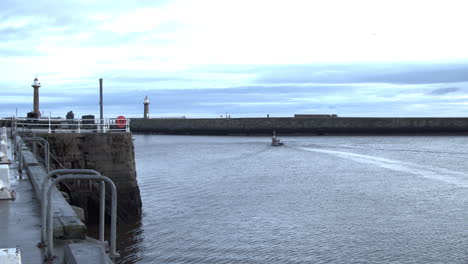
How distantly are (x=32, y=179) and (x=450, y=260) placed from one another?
10.2 m

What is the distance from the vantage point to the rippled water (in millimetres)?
14641

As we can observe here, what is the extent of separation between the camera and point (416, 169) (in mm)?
36656

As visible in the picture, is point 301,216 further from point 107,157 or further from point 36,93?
point 36,93

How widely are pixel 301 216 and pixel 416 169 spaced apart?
1962cm

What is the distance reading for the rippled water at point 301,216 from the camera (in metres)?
14.6

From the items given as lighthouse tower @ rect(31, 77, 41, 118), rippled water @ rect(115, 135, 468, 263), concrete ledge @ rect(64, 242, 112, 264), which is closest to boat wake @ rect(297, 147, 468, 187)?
rippled water @ rect(115, 135, 468, 263)

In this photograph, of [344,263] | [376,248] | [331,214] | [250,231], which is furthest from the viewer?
[331,214]

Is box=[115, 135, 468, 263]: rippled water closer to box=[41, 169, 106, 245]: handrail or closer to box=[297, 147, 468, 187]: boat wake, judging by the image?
box=[297, 147, 468, 187]: boat wake

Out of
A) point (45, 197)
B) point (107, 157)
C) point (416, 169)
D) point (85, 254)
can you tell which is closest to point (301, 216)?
point (107, 157)

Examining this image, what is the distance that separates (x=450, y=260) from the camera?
13.9 m

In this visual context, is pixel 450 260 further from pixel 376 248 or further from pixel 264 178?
pixel 264 178

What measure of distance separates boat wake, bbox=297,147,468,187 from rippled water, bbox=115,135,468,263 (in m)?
0.11

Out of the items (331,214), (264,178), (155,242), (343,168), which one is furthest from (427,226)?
(343,168)

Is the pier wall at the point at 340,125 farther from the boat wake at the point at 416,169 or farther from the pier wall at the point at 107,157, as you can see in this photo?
the pier wall at the point at 107,157
